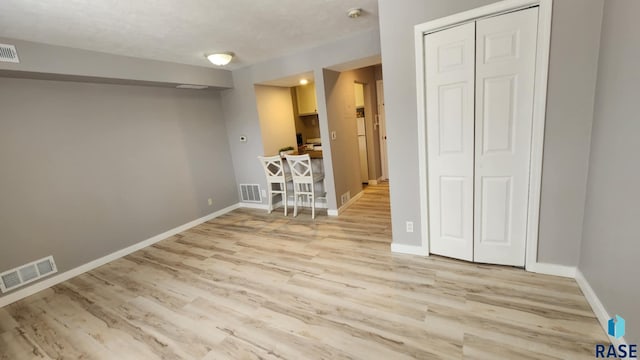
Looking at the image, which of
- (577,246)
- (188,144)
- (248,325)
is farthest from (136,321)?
(577,246)

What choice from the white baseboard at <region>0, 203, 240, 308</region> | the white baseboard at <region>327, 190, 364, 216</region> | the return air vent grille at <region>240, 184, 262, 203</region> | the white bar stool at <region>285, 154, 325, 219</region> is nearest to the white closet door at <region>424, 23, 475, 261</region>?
the white baseboard at <region>327, 190, 364, 216</region>

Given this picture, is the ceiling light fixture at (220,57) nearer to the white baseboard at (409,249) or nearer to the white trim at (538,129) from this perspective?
the white baseboard at (409,249)

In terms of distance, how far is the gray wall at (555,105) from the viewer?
1.90 metres

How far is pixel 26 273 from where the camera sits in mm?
2744

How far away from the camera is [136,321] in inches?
86.4

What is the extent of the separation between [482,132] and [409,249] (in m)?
1.31

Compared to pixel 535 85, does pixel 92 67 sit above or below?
above

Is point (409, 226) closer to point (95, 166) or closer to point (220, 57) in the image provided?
point (220, 57)

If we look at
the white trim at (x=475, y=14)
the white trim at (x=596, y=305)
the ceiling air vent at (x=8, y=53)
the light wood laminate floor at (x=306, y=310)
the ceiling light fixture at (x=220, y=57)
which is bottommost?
the light wood laminate floor at (x=306, y=310)

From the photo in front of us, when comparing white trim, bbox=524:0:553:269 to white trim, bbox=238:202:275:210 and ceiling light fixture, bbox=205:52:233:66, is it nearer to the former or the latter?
ceiling light fixture, bbox=205:52:233:66

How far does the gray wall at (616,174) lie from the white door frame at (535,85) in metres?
0.29

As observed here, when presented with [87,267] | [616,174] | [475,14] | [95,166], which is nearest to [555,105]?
[616,174]

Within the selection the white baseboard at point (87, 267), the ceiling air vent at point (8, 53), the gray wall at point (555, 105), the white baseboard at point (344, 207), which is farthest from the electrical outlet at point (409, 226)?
the ceiling air vent at point (8, 53)

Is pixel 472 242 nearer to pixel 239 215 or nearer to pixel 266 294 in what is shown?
pixel 266 294
